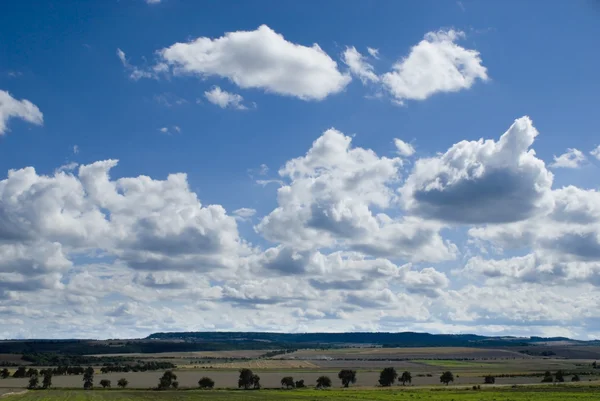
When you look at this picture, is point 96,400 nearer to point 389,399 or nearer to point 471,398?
point 389,399

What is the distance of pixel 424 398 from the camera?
142m

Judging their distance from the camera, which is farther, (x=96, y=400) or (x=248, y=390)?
(x=248, y=390)

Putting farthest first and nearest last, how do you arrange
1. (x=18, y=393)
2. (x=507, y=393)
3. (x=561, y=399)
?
(x=18, y=393) → (x=507, y=393) → (x=561, y=399)

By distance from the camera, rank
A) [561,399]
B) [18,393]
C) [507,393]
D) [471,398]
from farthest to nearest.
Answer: [18,393]
[507,393]
[471,398]
[561,399]

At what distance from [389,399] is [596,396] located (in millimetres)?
38731

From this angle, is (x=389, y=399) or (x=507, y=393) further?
(x=507, y=393)

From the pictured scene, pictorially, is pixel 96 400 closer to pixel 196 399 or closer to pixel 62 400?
pixel 62 400

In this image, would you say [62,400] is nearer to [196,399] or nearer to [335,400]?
[196,399]

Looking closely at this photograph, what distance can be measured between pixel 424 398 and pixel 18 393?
351 feet

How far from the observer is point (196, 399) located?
15312 cm

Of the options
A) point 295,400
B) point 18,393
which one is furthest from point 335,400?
point 18,393

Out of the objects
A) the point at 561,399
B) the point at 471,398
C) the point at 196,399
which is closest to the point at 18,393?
the point at 196,399

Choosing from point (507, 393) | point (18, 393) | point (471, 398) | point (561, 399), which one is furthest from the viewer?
point (18, 393)

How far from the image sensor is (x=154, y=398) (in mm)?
158000
